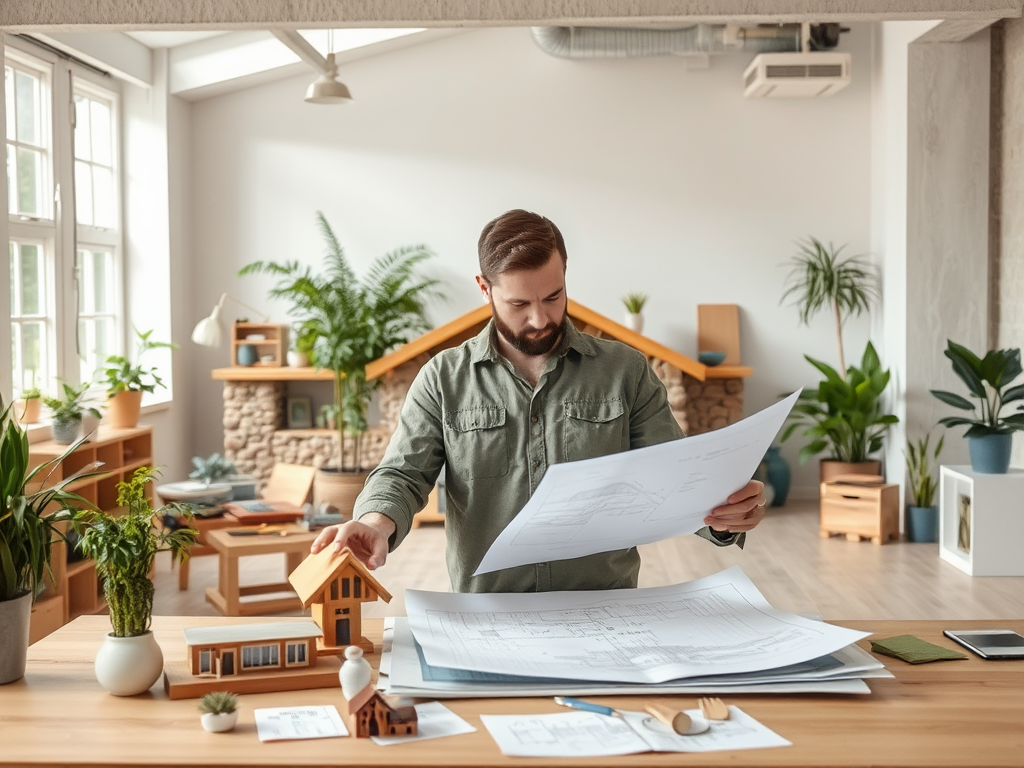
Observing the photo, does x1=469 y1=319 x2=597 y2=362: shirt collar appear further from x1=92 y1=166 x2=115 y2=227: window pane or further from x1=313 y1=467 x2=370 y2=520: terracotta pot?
x1=92 y1=166 x2=115 y2=227: window pane

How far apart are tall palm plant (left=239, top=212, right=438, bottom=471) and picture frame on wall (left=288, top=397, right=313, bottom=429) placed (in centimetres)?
50

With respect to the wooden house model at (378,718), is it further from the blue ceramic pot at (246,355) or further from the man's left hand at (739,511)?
the blue ceramic pot at (246,355)

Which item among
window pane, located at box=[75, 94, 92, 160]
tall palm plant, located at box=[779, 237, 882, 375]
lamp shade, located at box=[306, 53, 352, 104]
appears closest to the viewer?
lamp shade, located at box=[306, 53, 352, 104]

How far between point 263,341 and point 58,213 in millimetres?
1880

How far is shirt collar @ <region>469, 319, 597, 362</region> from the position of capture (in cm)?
212

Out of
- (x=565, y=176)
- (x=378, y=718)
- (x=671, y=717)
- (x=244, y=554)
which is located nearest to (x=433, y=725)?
(x=378, y=718)

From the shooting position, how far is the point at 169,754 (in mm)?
1280

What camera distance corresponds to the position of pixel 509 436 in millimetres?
2084

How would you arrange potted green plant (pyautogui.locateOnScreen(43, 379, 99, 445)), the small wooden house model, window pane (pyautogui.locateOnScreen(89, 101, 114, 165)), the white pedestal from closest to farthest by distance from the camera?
1. the small wooden house model
2. potted green plant (pyautogui.locateOnScreen(43, 379, 99, 445))
3. the white pedestal
4. window pane (pyautogui.locateOnScreen(89, 101, 114, 165))

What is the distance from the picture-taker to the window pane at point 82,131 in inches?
266

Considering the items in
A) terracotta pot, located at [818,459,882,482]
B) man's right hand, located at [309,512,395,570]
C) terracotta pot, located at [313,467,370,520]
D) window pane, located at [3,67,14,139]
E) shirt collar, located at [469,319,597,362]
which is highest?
window pane, located at [3,67,14,139]

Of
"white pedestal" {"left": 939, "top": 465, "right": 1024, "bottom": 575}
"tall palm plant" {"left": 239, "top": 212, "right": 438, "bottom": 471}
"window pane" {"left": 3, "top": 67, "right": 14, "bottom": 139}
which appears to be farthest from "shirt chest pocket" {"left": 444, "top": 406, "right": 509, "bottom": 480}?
"tall palm plant" {"left": 239, "top": 212, "right": 438, "bottom": 471}

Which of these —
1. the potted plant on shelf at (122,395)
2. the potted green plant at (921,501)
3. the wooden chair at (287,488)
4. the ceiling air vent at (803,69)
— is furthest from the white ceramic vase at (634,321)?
the potted plant on shelf at (122,395)

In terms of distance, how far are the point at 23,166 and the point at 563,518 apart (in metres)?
5.35
